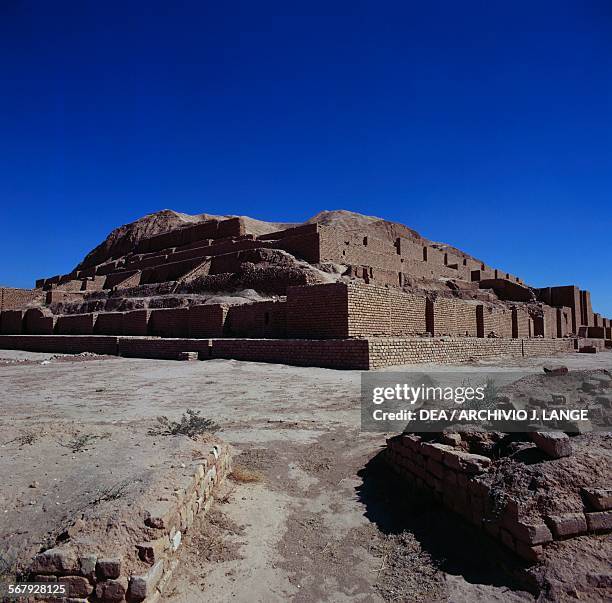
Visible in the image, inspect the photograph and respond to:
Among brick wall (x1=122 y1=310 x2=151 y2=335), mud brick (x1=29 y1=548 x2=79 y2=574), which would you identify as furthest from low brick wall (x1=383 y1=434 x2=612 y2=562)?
brick wall (x1=122 y1=310 x2=151 y2=335)

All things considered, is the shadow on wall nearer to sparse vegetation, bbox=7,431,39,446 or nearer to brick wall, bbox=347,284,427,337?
sparse vegetation, bbox=7,431,39,446

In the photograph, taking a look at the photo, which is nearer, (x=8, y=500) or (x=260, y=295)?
(x=8, y=500)

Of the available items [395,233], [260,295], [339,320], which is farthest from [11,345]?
[395,233]

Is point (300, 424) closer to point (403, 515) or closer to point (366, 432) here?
point (366, 432)

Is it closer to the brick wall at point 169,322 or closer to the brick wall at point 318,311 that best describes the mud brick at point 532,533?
the brick wall at point 318,311

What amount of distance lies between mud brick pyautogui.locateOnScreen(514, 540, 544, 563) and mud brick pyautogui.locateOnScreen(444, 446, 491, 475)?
57cm

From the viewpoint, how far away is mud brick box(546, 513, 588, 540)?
258cm

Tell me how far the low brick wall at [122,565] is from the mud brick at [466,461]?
1989mm

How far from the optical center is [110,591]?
2213mm

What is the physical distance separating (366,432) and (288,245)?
18478 millimetres

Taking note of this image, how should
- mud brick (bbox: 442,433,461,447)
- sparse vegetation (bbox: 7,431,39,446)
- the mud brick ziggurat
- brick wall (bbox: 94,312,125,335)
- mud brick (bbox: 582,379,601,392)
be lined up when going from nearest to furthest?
1. mud brick (bbox: 442,433,461,447)
2. sparse vegetation (bbox: 7,431,39,446)
3. mud brick (bbox: 582,379,601,392)
4. the mud brick ziggurat
5. brick wall (bbox: 94,312,125,335)

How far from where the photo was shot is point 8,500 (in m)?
2.88

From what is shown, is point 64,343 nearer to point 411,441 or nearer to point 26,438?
point 26,438

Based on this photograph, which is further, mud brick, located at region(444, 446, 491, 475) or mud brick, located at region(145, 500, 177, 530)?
mud brick, located at region(444, 446, 491, 475)
